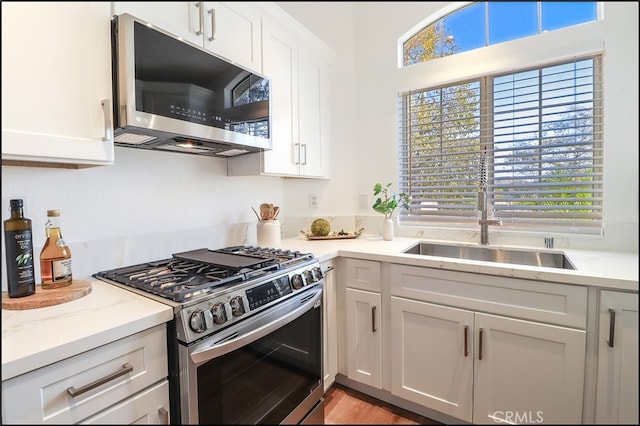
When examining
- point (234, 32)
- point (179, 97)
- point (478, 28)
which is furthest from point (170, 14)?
point (478, 28)

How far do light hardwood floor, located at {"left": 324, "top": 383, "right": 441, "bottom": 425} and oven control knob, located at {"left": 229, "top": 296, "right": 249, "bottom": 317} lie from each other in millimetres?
947

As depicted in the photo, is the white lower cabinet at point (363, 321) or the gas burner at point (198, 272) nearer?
the gas burner at point (198, 272)

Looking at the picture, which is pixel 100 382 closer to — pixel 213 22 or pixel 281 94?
pixel 213 22

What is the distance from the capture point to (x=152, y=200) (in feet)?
4.70

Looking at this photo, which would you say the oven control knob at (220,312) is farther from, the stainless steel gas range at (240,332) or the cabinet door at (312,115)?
the cabinet door at (312,115)

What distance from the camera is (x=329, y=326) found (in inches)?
65.3

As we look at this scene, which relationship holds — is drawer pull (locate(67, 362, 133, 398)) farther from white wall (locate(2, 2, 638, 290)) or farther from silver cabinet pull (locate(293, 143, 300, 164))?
silver cabinet pull (locate(293, 143, 300, 164))

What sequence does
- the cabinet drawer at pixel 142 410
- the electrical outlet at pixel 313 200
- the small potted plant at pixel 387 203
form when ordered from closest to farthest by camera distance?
the cabinet drawer at pixel 142 410, the small potted plant at pixel 387 203, the electrical outlet at pixel 313 200

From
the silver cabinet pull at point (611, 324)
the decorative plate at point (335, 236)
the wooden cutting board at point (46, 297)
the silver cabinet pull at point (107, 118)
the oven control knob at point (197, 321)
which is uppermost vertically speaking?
the silver cabinet pull at point (107, 118)

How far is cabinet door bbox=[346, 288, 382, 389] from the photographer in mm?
1618

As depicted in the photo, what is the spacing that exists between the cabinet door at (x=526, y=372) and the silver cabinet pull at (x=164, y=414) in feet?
3.97

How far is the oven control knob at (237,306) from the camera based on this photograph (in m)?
1.01

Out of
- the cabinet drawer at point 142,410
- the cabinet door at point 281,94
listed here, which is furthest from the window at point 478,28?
the cabinet drawer at point 142,410
